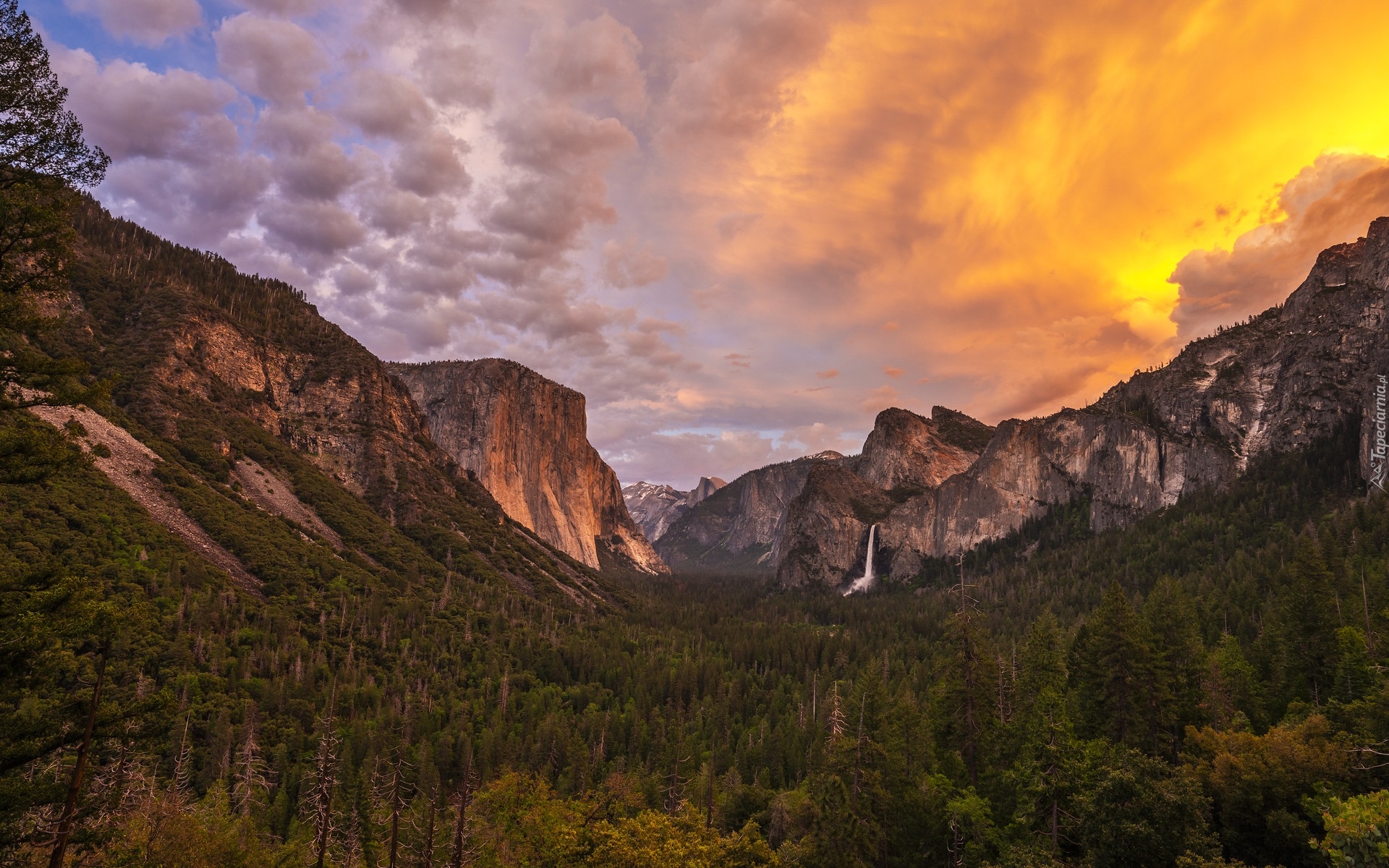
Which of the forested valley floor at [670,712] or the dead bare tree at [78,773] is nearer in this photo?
the dead bare tree at [78,773]

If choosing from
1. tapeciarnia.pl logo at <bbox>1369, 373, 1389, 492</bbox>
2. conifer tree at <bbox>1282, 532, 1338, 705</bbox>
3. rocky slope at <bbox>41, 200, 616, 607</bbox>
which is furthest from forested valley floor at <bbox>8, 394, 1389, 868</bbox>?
tapeciarnia.pl logo at <bbox>1369, 373, 1389, 492</bbox>

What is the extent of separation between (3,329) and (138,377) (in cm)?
16808

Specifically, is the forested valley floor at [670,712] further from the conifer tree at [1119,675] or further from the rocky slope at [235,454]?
the rocky slope at [235,454]

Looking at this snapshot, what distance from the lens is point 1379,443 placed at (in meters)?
130

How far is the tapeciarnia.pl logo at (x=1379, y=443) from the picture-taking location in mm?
127250

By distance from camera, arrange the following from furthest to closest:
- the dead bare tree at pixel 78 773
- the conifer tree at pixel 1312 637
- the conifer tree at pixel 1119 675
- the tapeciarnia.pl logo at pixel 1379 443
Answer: the tapeciarnia.pl logo at pixel 1379 443 → the conifer tree at pixel 1312 637 → the conifer tree at pixel 1119 675 → the dead bare tree at pixel 78 773

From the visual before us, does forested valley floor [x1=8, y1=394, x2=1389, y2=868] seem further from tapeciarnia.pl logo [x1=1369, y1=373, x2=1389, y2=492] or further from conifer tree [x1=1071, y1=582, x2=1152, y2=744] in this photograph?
tapeciarnia.pl logo [x1=1369, y1=373, x2=1389, y2=492]

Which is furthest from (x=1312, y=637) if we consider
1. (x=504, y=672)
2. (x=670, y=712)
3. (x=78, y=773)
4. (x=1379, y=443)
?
(x=1379, y=443)

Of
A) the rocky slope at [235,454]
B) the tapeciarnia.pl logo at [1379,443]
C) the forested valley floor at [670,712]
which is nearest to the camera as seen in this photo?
the forested valley floor at [670,712]

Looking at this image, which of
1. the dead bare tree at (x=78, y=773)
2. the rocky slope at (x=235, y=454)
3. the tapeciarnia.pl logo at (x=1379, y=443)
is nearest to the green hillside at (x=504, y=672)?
the dead bare tree at (x=78, y=773)

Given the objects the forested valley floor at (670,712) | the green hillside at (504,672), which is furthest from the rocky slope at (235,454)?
the forested valley floor at (670,712)

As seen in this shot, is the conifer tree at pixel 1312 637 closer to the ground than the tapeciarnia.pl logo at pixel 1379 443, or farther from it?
closer to the ground

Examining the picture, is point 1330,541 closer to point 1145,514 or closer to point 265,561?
point 1145,514

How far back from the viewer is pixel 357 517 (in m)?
165
